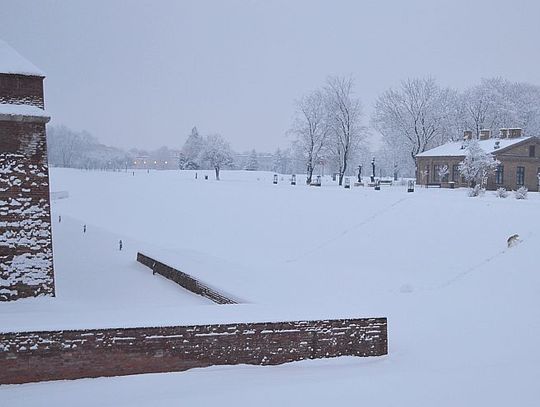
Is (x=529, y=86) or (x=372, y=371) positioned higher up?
(x=529, y=86)

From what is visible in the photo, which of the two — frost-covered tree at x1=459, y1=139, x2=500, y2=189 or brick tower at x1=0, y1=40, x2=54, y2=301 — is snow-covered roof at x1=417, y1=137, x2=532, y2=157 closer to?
frost-covered tree at x1=459, y1=139, x2=500, y2=189

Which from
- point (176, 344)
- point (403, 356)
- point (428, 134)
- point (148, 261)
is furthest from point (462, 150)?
point (176, 344)

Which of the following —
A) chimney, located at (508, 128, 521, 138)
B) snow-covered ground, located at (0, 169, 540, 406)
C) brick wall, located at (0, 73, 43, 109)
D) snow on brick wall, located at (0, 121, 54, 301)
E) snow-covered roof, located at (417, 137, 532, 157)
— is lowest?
snow-covered ground, located at (0, 169, 540, 406)

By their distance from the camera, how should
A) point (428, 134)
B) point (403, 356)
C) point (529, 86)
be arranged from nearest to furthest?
point (403, 356) < point (428, 134) < point (529, 86)

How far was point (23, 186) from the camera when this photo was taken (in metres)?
11.8

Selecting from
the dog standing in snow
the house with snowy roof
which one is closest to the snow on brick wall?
the dog standing in snow

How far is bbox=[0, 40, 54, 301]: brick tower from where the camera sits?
11.5 metres

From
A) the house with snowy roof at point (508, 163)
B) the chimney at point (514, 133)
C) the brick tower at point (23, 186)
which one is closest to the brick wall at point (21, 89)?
the brick tower at point (23, 186)

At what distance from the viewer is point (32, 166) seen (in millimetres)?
11844

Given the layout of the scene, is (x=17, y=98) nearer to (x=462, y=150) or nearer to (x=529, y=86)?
(x=462, y=150)

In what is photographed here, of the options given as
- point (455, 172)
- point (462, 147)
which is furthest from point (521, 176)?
point (462, 147)

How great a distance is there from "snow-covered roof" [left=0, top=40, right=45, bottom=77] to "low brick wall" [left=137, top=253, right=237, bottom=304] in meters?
6.38

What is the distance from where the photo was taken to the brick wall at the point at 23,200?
37.9 ft

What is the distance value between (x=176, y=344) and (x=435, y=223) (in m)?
18.1
